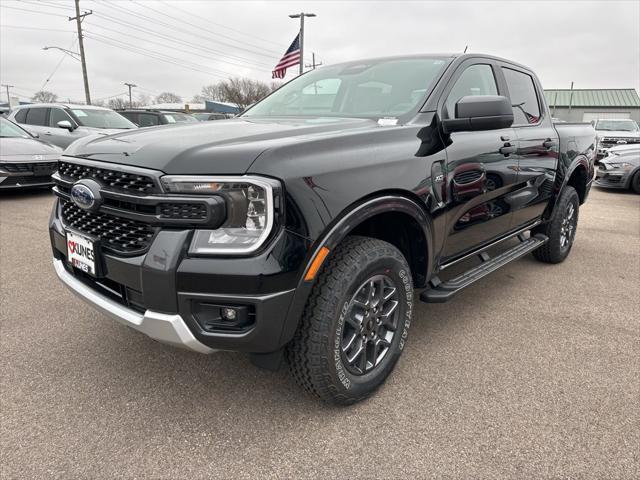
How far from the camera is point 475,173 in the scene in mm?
2730

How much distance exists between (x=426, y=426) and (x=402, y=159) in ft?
4.08

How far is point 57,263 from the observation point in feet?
7.91

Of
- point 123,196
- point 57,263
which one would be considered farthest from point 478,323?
point 57,263

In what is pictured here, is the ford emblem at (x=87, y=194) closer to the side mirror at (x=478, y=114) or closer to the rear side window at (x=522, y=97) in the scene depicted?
the side mirror at (x=478, y=114)

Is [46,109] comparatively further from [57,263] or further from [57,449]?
[57,449]

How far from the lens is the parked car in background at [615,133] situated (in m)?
13.9

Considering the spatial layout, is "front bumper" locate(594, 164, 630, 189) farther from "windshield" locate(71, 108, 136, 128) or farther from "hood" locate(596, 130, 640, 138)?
"windshield" locate(71, 108, 136, 128)

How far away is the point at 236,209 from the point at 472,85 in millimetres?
2042

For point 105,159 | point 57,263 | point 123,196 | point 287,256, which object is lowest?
point 57,263

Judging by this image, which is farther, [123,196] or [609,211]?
[609,211]

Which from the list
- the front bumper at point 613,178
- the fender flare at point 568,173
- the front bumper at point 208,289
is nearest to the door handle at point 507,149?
the fender flare at point 568,173

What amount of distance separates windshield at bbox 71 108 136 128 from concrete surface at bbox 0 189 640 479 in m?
7.09

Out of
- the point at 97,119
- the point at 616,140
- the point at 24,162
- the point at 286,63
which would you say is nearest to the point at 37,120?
the point at 97,119

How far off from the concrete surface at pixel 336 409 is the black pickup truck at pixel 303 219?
0.27 m
